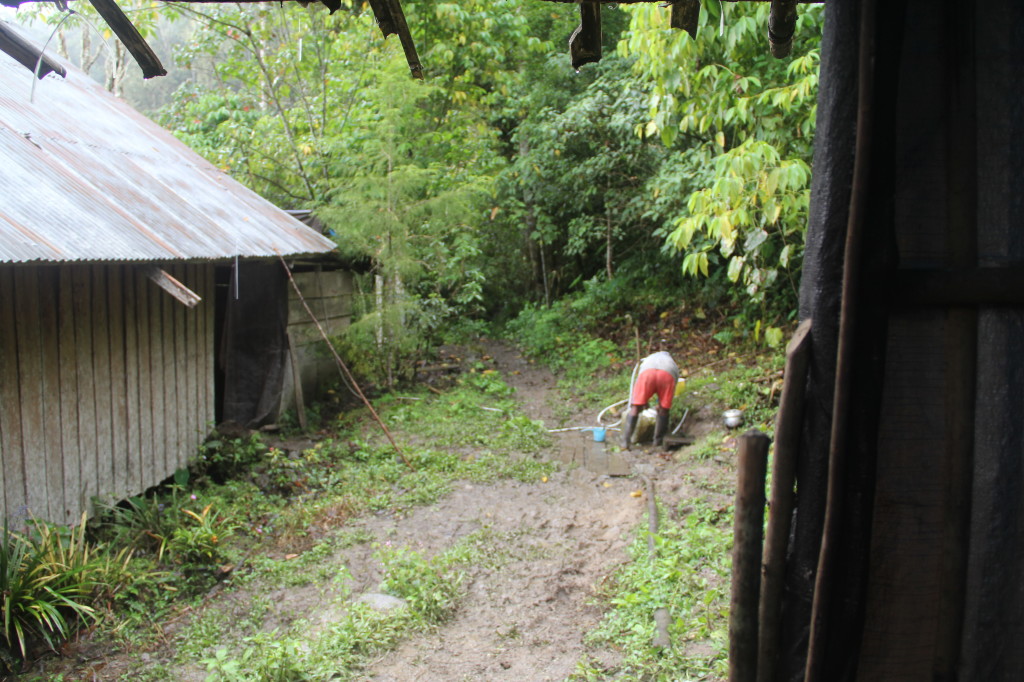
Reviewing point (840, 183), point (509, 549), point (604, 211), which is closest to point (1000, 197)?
point (840, 183)

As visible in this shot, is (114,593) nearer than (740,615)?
No

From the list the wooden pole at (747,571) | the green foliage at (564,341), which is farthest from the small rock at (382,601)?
the green foliage at (564,341)

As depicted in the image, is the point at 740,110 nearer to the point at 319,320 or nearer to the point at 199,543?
the point at 199,543

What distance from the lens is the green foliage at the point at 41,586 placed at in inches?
191

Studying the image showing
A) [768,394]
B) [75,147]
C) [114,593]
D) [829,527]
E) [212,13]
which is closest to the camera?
[829,527]

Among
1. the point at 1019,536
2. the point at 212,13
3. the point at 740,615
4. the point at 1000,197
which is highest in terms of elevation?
the point at 212,13

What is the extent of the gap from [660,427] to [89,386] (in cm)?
621

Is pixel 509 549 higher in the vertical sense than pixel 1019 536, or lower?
lower

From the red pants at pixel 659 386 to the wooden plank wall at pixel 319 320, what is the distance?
460 centimetres

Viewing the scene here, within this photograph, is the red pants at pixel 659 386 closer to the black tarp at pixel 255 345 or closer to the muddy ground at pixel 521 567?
the muddy ground at pixel 521 567

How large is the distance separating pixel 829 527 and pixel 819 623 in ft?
0.73

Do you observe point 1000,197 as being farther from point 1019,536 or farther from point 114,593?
Result: point 114,593

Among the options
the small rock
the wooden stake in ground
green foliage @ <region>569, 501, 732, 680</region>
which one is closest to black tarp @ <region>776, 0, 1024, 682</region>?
green foliage @ <region>569, 501, 732, 680</region>

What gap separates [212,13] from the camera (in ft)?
50.5
